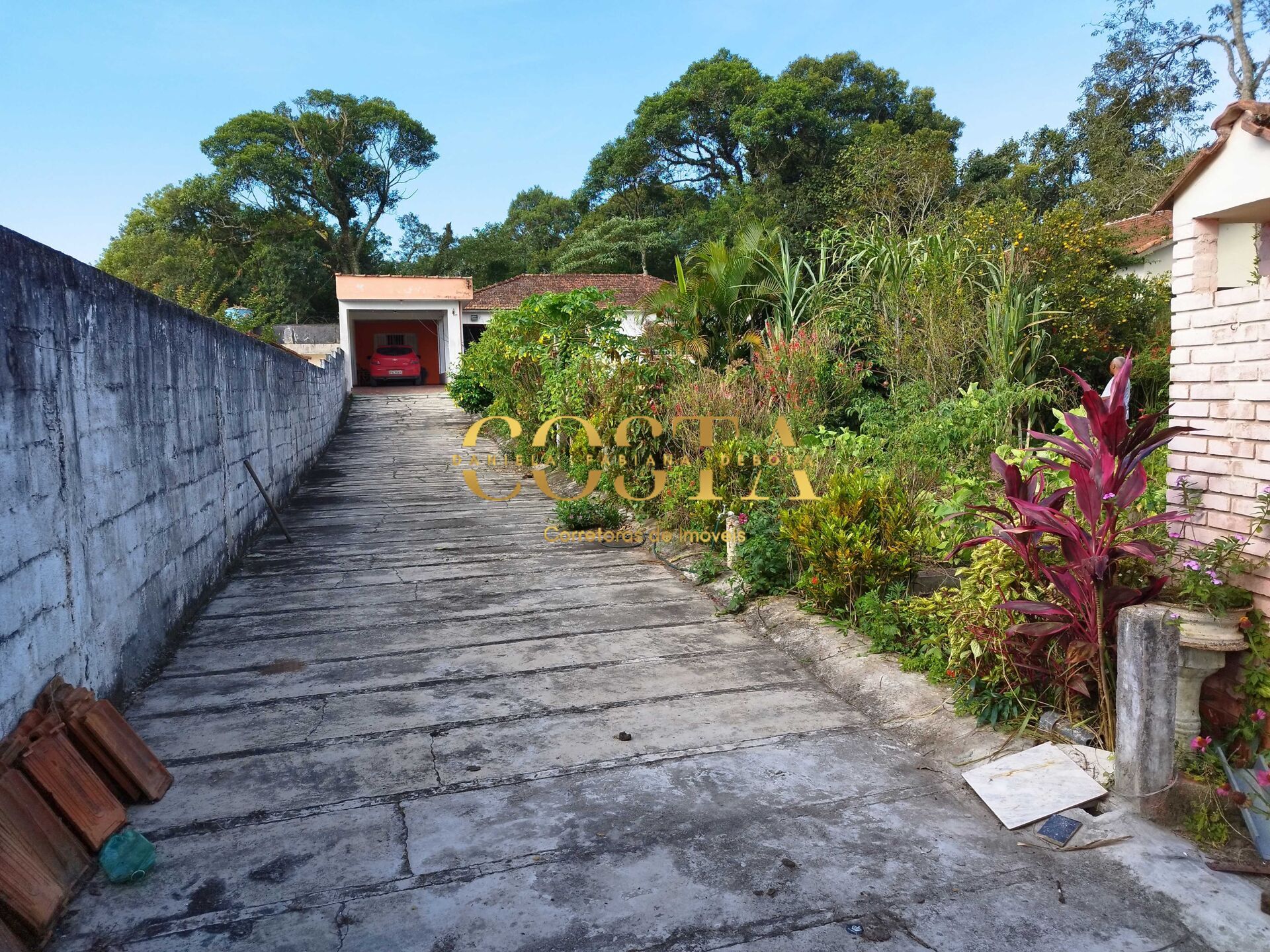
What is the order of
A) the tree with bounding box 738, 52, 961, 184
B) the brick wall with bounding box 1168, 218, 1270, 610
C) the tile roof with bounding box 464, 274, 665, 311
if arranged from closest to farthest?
the brick wall with bounding box 1168, 218, 1270, 610 → the tile roof with bounding box 464, 274, 665, 311 → the tree with bounding box 738, 52, 961, 184

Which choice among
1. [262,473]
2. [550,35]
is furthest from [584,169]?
[262,473]

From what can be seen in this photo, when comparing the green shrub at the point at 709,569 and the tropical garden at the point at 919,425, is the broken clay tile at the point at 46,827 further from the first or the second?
the green shrub at the point at 709,569

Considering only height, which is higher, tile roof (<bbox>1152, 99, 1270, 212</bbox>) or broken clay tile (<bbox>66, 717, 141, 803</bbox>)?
tile roof (<bbox>1152, 99, 1270, 212</bbox>)

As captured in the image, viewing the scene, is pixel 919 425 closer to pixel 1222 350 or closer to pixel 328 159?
pixel 1222 350

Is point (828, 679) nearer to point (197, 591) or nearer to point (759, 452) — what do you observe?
point (759, 452)

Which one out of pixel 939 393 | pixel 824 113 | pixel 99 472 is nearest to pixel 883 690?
pixel 99 472

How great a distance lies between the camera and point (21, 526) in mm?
2742

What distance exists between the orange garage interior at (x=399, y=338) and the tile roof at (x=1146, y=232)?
20.8 metres

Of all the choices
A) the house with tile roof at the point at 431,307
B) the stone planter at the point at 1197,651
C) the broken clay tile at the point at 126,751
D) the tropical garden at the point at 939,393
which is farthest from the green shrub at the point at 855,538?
the house with tile roof at the point at 431,307

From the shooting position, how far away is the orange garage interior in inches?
1107

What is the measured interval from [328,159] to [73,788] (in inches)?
1708

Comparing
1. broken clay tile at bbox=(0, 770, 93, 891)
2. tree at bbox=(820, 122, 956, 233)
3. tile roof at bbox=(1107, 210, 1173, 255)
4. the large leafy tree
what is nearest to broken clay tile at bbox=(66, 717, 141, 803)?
broken clay tile at bbox=(0, 770, 93, 891)

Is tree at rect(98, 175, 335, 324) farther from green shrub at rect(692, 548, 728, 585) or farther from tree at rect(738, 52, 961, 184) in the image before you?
green shrub at rect(692, 548, 728, 585)

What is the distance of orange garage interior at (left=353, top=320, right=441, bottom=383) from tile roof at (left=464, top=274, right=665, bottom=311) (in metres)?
2.74
